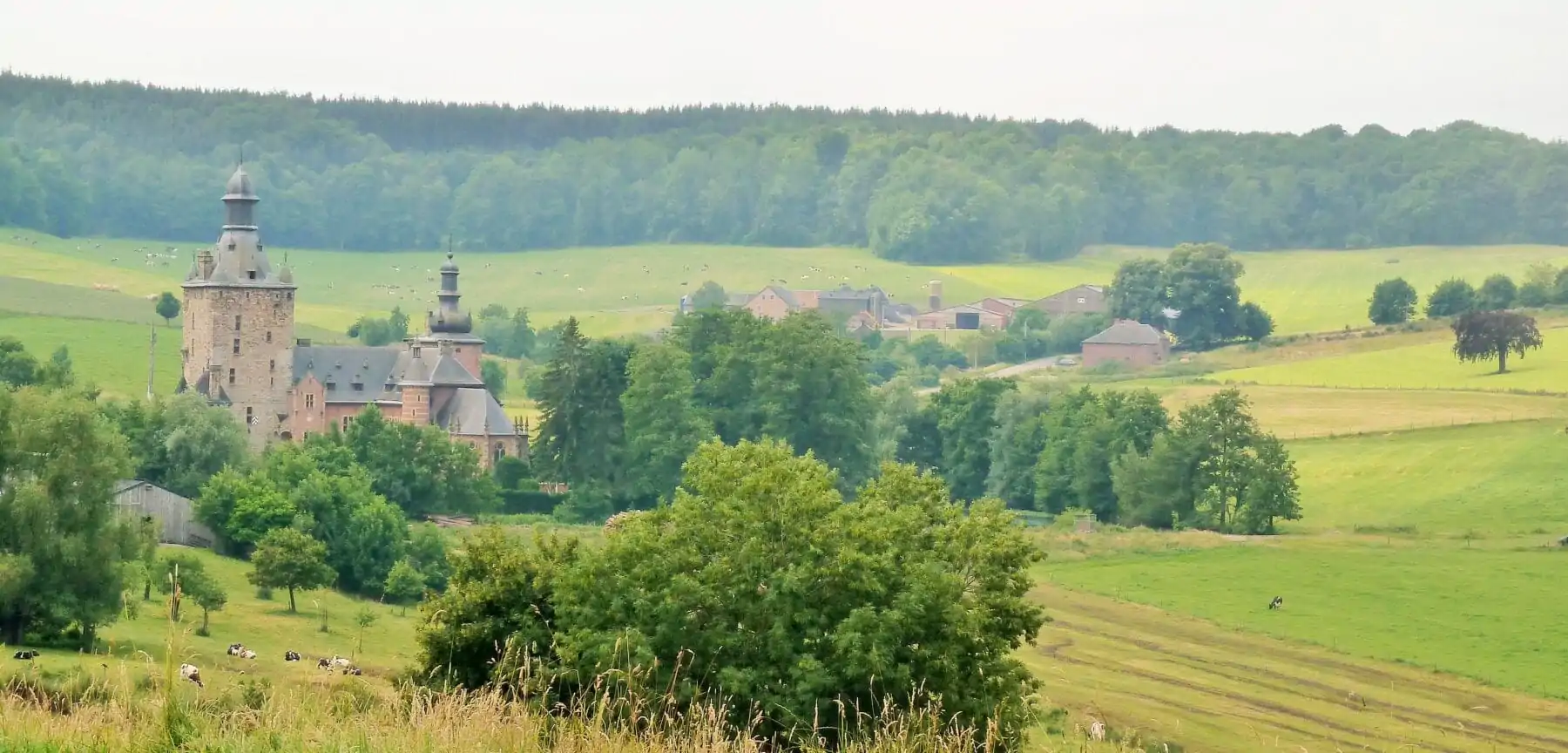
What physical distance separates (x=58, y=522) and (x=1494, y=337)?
76304mm

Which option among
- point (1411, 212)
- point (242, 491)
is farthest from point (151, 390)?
point (1411, 212)

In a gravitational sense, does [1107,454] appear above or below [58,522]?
→ below

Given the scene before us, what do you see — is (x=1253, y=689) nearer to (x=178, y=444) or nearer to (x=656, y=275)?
(x=178, y=444)

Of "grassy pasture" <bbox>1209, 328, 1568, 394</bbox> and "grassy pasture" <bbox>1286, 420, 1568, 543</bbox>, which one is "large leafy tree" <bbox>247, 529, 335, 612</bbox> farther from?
"grassy pasture" <bbox>1209, 328, 1568, 394</bbox>

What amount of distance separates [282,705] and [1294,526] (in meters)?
65.0

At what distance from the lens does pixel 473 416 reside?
322 feet

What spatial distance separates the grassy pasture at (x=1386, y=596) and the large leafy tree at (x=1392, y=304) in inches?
2589

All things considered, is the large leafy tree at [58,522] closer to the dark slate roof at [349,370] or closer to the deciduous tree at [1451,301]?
the dark slate roof at [349,370]

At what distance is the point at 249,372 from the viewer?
100062 millimetres

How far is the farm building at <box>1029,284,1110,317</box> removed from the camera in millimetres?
161625

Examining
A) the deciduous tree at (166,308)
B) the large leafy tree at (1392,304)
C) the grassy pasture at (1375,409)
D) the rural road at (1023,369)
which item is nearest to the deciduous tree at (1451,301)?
the large leafy tree at (1392,304)

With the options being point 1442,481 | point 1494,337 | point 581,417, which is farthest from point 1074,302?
point 1442,481

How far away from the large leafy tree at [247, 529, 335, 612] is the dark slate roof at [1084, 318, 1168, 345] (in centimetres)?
8074

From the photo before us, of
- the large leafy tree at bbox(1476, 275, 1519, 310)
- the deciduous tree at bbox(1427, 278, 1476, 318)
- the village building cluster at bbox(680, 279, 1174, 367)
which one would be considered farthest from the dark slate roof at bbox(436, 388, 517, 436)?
the large leafy tree at bbox(1476, 275, 1519, 310)
